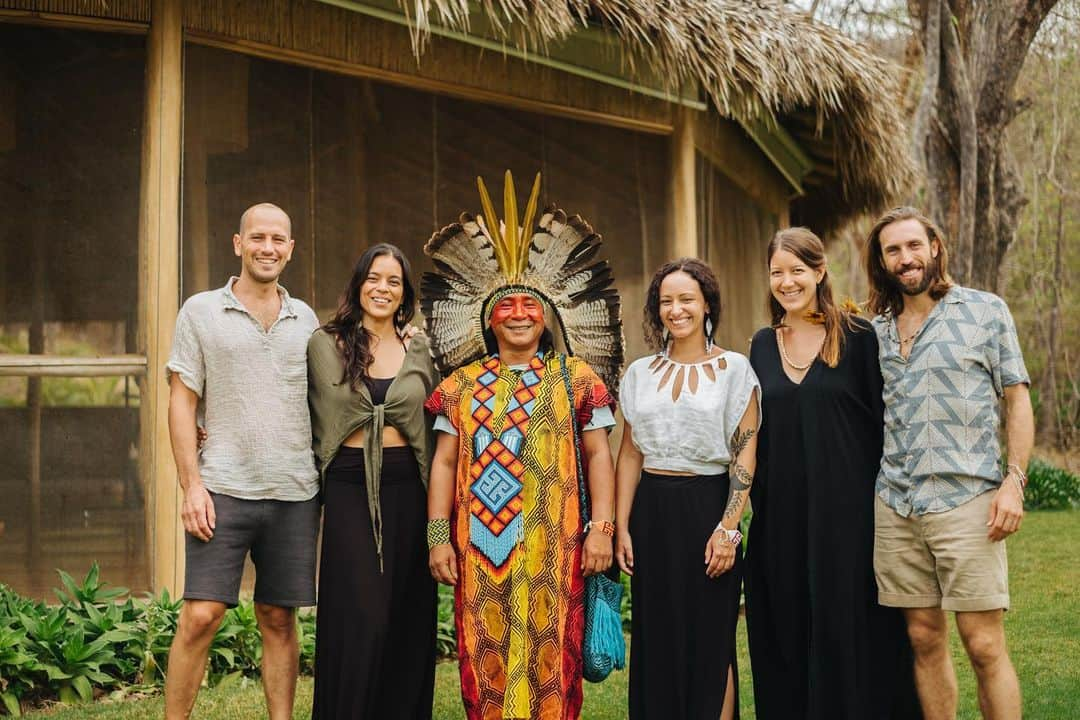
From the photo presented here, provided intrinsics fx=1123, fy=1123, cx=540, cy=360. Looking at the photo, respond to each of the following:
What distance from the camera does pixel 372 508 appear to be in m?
3.81

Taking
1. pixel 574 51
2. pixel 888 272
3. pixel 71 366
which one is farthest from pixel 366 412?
pixel 574 51

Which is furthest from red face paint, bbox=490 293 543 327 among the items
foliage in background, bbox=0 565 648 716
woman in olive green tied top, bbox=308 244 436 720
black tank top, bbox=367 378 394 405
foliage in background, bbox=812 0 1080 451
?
foliage in background, bbox=812 0 1080 451

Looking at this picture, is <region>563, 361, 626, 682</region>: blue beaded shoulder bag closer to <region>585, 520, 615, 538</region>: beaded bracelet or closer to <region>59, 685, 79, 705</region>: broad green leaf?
<region>585, 520, 615, 538</region>: beaded bracelet

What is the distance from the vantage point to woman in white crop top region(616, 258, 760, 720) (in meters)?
3.69

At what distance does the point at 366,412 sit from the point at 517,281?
71 cm

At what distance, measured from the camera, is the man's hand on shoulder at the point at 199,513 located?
3.72 meters

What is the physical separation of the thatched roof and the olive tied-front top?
7.34ft

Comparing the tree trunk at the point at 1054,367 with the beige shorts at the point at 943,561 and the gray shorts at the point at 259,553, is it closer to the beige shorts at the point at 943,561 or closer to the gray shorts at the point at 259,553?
the beige shorts at the point at 943,561

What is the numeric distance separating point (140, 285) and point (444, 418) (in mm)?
2580

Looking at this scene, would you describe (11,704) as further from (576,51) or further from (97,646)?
(576,51)

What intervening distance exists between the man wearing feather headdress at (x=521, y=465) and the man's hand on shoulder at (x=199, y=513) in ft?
2.41

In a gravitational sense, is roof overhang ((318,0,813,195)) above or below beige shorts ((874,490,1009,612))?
above

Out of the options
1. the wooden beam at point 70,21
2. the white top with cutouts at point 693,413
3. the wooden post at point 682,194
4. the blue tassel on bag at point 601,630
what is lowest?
the blue tassel on bag at point 601,630

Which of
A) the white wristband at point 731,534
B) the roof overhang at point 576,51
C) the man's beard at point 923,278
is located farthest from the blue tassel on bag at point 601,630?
the roof overhang at point 576,51
